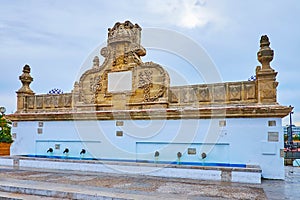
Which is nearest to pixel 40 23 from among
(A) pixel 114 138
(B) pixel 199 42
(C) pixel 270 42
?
(A) pixel 114 138

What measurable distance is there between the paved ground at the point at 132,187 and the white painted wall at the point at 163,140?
2.59 ft

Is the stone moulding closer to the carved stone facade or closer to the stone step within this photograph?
the carved stone facade

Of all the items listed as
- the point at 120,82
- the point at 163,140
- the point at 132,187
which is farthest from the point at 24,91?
the point at 132,187

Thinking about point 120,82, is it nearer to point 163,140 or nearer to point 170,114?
point 170,114

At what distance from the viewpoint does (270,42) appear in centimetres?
654

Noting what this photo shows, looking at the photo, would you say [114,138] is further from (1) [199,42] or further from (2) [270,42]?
(2) [270,42]

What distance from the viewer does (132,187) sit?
488 centimetres

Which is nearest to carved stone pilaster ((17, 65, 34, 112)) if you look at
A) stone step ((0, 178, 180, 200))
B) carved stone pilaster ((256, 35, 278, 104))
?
stone step ((0, 178, 180, 200))

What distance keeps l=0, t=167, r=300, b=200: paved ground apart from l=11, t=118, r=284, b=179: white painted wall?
79cm

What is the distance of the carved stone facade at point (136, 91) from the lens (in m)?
6.39

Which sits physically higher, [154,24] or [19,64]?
[154,24]

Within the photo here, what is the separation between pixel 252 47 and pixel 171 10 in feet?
8.37

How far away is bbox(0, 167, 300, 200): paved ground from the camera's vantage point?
14.0 feet

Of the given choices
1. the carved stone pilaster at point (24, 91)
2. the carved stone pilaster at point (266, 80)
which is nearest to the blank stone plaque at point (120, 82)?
the carved stone pilaster at point (24, 91)
